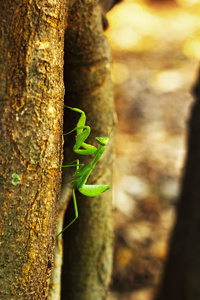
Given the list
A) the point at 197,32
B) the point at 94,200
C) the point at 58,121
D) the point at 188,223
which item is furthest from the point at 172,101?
the point at 58,121

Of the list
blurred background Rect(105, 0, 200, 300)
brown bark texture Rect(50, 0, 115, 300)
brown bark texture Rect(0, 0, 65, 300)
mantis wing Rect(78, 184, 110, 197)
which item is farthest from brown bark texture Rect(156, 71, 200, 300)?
brown bark texture Rect(0, 0, 65, 300)

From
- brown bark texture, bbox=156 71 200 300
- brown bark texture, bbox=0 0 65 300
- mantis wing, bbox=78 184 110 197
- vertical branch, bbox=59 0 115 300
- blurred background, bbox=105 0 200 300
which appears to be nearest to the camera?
brown bark texture, bbox=0 0 65 300

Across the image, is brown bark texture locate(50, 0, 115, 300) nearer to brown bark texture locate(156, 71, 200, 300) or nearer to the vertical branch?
the vertical branch

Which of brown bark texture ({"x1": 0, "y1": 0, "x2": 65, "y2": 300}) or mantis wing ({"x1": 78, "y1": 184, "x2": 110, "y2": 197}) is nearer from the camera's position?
brown bark texture ({"x1": 0, "y1": 0, "x2": 65, "y2": 300})

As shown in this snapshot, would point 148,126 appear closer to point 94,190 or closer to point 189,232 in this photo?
point 189,232

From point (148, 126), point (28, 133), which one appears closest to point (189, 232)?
point (28, 133)
